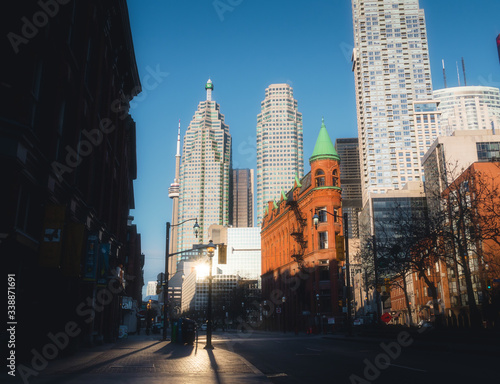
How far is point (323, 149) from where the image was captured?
73625mm

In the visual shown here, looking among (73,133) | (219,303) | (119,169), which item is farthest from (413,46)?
(73,133)

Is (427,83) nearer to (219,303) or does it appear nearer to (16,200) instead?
(219,303)

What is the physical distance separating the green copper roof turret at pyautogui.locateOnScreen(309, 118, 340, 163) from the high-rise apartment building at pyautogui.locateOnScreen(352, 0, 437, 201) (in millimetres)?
115044

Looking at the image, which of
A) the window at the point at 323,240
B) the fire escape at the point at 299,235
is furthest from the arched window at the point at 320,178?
the window at the point at 323,240

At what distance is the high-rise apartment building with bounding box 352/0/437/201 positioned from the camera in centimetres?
18638

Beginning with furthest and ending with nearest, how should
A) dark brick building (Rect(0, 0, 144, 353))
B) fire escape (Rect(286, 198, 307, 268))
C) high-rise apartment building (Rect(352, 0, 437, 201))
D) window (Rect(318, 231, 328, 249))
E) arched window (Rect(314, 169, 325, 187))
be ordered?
high-rise apartment building (Rect(352, 0, 437, 201)) < fire escape (Rect(286, 198, 307, 268)) < arched window (Rect(314, 169, 325, 187)) < window (Rect(318, 231, 328, 249)) < dark brick building (Rect(0, 0, 144, 353))

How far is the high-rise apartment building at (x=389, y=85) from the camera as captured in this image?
186375mm

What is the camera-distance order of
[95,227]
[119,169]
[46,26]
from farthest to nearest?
1. [119,169]
2. [95,227]
3. [46,26]

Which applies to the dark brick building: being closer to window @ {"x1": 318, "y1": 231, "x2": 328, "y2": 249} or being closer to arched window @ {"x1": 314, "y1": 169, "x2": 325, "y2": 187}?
window @ {"x1": 318, "y1": 231, "x2": 328, "y2": 249}

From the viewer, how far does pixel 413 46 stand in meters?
191

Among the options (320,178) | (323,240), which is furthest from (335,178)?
(323,240)

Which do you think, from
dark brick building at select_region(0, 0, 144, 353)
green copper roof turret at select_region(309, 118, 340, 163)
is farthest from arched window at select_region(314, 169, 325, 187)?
dark brick building at select_region(0, 0, 144, 353)

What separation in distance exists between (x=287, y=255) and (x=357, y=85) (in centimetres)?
12557

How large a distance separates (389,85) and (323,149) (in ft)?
426
